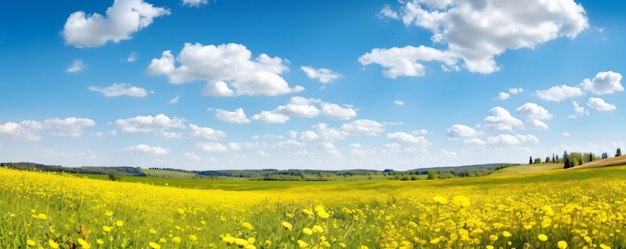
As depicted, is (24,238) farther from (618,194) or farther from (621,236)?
(618,194)

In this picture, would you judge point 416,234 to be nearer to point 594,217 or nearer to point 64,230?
point 594,217

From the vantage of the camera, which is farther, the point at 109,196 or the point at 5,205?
the point at 109,196

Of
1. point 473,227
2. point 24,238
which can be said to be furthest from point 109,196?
point 473,227

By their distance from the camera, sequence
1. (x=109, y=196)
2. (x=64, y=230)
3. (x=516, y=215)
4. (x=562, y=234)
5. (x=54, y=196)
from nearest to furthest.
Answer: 1. (x=562, y=234)
2. (x=64, y=230)
3. (x=516, y=215)
4. (x=54, y=196)
5. (x=109, y=196)

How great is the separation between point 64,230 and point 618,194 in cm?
1499

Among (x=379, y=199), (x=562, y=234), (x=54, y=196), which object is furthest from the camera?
(x=379, y=199)

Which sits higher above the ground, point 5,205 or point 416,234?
point 5,205

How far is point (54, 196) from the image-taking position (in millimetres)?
12594

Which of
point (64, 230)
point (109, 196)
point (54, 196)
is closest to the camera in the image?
point (64, 230)

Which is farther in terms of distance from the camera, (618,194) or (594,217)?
(618,194)

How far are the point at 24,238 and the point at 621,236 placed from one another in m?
7.21

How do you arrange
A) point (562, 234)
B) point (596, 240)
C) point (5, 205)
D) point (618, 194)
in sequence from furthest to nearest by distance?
point (618, 194), point (5, 205), point (562, 234), point (596, 240)

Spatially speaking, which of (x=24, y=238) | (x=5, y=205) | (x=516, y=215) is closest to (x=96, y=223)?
(x=5, y=205)

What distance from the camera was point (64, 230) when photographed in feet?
24.8
